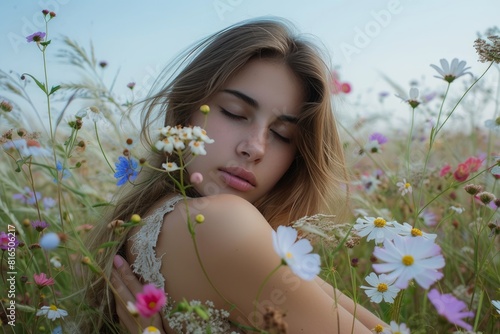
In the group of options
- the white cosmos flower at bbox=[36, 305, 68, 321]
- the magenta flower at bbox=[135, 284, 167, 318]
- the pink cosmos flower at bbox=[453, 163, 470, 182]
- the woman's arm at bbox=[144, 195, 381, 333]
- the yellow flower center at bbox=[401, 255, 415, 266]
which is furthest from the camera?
the pink cosmos flower at bbox=[453, 163, 470, 182]

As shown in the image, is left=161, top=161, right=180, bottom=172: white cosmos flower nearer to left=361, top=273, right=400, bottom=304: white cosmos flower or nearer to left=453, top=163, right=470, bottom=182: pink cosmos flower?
left=361, top=273, right=400, bottom=304: white cosmos flower

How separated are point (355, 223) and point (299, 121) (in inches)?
14.9

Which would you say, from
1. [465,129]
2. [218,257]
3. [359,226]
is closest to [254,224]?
[218,257]

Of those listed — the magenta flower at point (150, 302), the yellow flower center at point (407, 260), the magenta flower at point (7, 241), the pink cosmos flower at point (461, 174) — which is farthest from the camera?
the pink cosmos flower at point (461, 174)

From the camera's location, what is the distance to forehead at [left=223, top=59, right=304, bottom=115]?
126 cm

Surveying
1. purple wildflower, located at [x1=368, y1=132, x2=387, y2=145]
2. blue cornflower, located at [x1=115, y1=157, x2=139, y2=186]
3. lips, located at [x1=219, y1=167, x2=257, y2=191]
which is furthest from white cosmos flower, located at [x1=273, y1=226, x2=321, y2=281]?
purple wildflower, located at [x1=368, y1=132, x2=387, y2=145]

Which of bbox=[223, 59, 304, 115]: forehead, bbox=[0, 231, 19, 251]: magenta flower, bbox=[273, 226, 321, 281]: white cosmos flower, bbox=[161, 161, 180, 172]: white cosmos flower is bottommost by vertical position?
bbox=[0, 231, 19, 251]: magenta flower

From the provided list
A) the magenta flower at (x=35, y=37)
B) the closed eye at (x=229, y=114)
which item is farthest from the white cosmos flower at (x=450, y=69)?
the magenta flower at (x=35, y=37)

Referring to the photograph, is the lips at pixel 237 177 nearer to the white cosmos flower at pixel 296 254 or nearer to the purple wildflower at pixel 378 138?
the white cosmos flower at pixel 296 254

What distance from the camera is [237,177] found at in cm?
121

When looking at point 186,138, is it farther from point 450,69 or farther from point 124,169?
point 450,69

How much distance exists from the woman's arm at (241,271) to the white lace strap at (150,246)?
0.15ft

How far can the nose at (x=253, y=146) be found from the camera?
1191 mm

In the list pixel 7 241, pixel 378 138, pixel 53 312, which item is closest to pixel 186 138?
pixel 53 312
